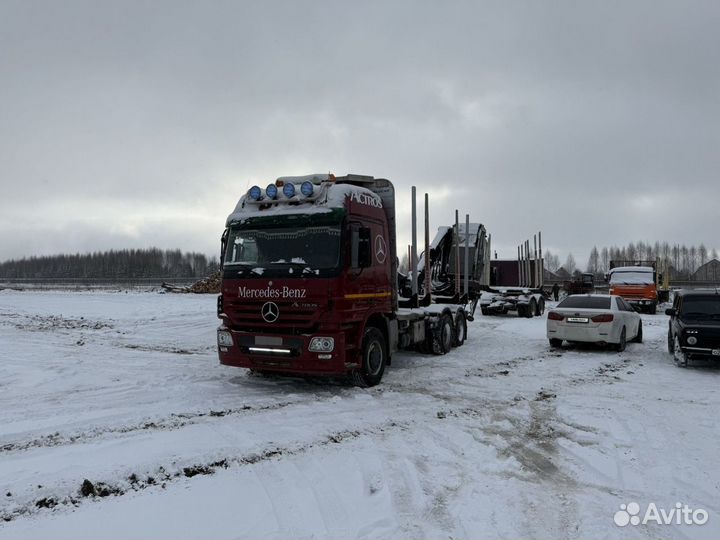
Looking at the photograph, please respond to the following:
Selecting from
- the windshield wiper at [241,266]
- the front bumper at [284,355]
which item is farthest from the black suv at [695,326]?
the windshield wiper at [241,266]

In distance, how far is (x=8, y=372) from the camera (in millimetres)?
10156

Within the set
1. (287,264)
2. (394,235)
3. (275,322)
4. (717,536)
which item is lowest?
(717,536)

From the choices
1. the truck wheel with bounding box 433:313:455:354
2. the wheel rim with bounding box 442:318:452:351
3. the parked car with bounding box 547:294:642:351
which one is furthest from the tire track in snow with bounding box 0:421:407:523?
the parked car with bounding box 547:294:642:351

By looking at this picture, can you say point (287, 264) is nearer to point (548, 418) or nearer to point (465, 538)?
point (548, 418)

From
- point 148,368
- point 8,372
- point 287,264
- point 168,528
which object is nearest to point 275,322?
point 287,264

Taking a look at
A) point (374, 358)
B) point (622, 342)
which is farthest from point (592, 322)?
point (374, 358)

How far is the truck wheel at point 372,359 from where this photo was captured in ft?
29.6

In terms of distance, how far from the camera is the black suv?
10703 mm

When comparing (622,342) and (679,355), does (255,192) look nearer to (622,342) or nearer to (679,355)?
(679,355)

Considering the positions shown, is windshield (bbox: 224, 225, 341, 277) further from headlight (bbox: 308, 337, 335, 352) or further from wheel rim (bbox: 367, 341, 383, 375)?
wheel rim (bbox: 367, 341, 383, 375)

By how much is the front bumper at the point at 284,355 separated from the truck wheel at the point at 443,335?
16.1 feet

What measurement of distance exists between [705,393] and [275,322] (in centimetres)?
733

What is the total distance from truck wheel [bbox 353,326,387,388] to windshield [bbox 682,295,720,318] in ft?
23.7

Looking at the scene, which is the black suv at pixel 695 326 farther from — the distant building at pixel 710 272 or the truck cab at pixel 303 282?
the distant building at pixel 710 272
